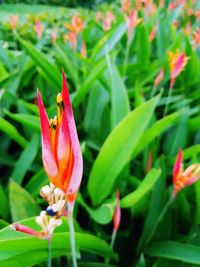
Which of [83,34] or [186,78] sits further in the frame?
[83,34]

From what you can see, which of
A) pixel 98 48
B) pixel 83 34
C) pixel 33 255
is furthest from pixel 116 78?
pixel 83 34

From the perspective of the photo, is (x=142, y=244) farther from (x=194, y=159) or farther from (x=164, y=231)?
(x=194, y=159)

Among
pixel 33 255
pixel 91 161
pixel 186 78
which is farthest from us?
pixel 186 78

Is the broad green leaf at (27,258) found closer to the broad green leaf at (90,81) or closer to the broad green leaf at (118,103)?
the broad green leaf at (118,103)

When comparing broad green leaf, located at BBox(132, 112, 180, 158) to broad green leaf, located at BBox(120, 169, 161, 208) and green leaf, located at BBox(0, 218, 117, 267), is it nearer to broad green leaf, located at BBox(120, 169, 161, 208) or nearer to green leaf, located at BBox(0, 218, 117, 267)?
broad green leaf, located at BBox(120, 169, 161, 208)

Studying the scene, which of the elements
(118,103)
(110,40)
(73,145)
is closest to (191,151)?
(118,103)

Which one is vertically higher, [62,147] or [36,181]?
[62,147]

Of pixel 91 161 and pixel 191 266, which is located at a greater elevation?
pixel 91 161

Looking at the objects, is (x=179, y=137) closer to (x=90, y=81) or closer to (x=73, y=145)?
(x=90, y=81)
